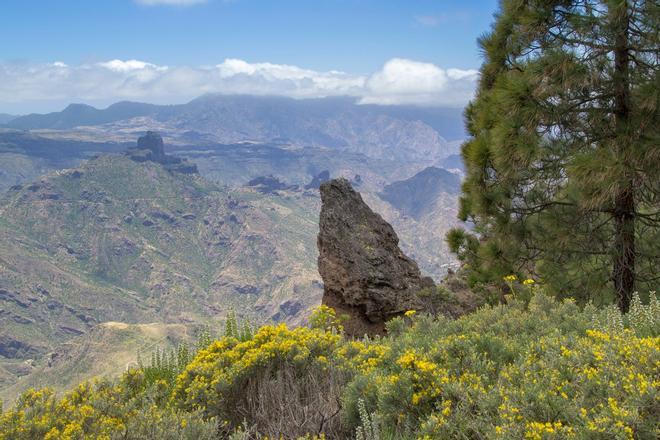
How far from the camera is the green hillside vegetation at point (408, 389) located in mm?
3609

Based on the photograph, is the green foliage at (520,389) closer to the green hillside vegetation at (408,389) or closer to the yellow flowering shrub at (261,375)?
the green hillside vegetation at (408,389)

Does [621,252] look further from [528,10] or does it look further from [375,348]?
[375,348]

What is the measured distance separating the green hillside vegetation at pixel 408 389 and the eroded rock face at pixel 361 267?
18.3ft

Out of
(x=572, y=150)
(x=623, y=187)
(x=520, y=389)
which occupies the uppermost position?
(x=572, y=150)

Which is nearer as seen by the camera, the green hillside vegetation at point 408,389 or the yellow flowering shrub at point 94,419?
the green hillside vegetation at point 408,389

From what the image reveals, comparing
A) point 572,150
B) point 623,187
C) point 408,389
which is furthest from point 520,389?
point 572,150

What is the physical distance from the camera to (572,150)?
9.77 meters

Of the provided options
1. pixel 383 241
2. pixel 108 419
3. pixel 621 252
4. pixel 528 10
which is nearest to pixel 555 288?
pixel 621 252

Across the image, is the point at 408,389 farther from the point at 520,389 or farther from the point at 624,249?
the point at 624,249

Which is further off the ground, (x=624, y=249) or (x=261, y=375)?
(x=624, y=249)

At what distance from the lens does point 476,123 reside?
11242mm

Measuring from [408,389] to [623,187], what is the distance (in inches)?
262

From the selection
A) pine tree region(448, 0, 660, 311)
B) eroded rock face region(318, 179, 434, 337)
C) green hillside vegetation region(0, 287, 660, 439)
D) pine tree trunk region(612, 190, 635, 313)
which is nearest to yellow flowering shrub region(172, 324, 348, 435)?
green hillside vegetation region(0, 287, 660, 439)

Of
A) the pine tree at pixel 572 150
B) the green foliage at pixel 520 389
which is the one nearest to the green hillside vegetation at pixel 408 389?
the green foliage at pixel 520 389
